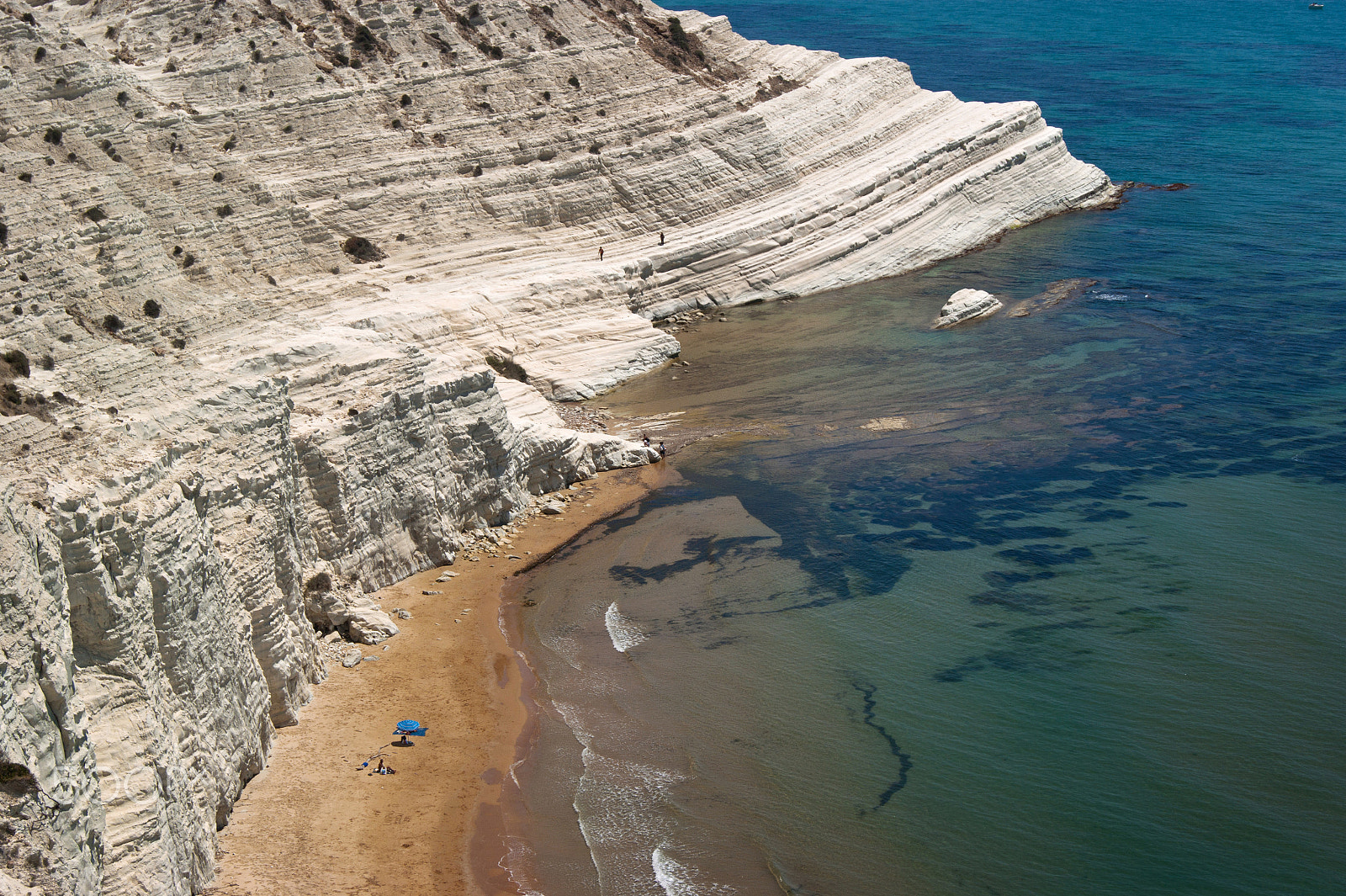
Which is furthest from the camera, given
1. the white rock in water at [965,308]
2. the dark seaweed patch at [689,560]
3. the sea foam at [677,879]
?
the white rock in water at [965,308]

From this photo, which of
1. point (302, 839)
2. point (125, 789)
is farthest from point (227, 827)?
point (125, 789)

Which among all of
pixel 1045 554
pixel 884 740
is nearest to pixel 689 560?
pixel 1045 554

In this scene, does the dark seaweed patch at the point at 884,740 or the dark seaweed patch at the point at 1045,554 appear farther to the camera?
the dark seaweed patch at the point at 1045,554

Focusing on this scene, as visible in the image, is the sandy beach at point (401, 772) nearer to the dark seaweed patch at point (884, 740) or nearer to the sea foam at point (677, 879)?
the sea foam at point (677, 879)

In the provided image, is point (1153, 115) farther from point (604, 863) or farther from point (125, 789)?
point (125, 789)

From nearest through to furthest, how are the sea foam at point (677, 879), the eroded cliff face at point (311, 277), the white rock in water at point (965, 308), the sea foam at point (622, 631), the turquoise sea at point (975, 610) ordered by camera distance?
the eroded cliff face at point (311, 277) < the sea foam at point (677, 879) < the turquoise sea at point (975, 610) < the sea foam at point (622, 631) < the white rock in water at point (965, 308)

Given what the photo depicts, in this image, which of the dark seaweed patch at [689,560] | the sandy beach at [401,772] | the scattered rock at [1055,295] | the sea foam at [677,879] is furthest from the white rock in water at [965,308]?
the sea foam at [677,879]

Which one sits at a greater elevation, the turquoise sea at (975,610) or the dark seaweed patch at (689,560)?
the turquoise sea at (975,610)

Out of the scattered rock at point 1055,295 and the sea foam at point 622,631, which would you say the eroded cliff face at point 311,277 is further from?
the scattered rock at point 1055,295

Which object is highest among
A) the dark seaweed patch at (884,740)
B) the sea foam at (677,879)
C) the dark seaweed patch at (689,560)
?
the dark seaweed patch at (884,740)
